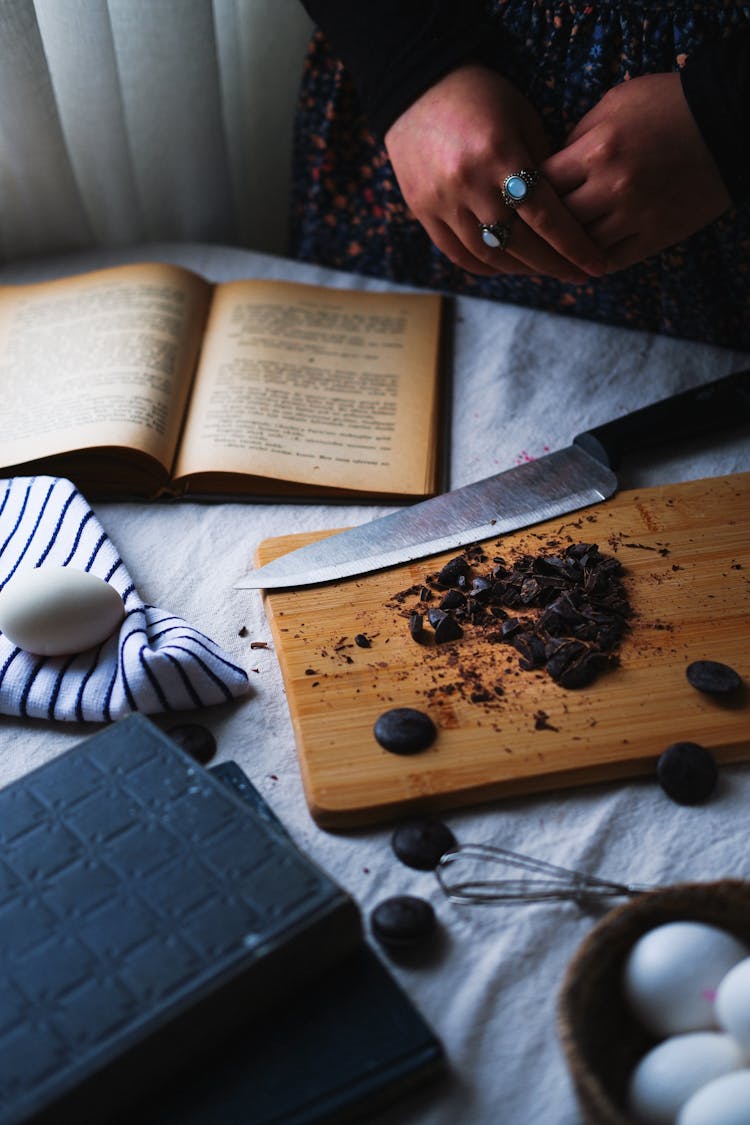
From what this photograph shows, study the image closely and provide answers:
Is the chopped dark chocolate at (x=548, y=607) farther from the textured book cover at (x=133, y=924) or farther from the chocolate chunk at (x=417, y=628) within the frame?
the textured book cover at (x=133, y=924)

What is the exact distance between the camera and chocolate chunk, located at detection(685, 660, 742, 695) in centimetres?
80

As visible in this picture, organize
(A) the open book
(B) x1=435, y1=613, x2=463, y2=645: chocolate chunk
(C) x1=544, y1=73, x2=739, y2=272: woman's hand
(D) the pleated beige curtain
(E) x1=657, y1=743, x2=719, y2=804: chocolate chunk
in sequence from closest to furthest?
1. (E) x1=657, y1=743, x2=719, y2=804: chocolate chunk
2. (B) x1=435, y1=613, x2=463, y2=645: chocolate chunk
3. (C) x1=544, y1=73, x2=739, y2=272: woman's hand
4. (A) the open book
5. (D) the pleated beige curtain

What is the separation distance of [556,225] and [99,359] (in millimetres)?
535

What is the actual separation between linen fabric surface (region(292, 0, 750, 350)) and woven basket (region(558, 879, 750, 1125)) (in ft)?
2.28

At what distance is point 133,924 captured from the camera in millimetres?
599

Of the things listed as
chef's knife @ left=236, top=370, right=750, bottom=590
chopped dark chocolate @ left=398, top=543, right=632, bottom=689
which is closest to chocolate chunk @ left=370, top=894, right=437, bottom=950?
chopped dark chocolate @ left=398, top=543, right=632, bottom=689

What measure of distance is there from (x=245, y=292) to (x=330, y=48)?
0.32 metres

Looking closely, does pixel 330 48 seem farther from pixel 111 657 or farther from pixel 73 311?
pixel 111 657

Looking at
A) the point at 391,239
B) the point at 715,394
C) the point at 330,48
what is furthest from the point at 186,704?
the point at 330,48

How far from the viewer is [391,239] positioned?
135 centimetres

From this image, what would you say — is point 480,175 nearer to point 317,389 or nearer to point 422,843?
point 317,389

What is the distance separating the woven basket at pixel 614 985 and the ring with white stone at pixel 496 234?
0.68 metres

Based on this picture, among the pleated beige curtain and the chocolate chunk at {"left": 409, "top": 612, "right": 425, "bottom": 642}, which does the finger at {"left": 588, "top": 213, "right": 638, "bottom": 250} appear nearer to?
the chocolate chunk at {"left": 409, "top": 612, "right": 425, "bottom": 642}

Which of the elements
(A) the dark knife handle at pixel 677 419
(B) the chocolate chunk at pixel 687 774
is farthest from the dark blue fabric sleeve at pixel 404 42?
(B) the chocolate chunk at pixel 687 774
